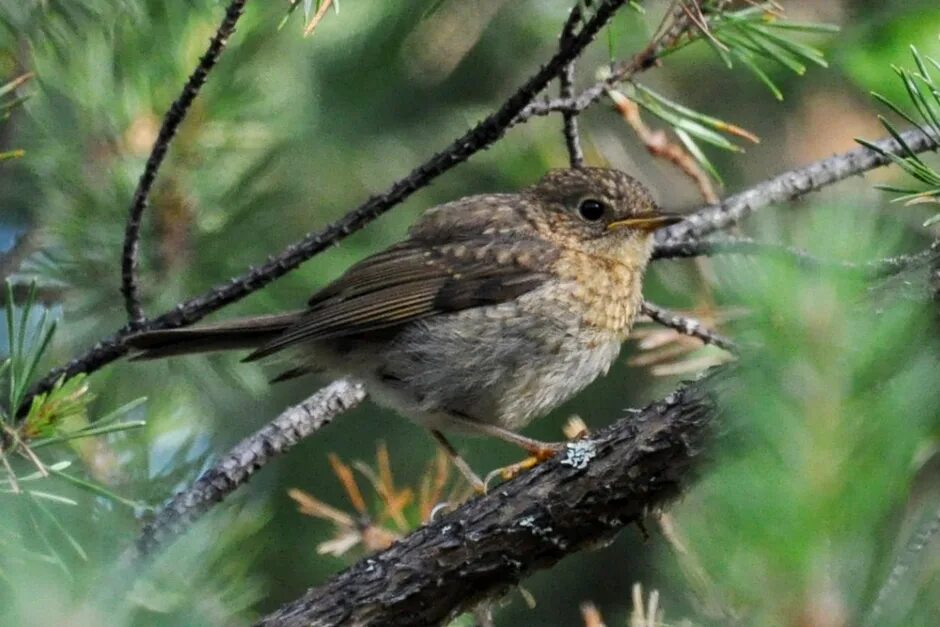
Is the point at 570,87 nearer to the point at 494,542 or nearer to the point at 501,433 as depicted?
the point at 501,433

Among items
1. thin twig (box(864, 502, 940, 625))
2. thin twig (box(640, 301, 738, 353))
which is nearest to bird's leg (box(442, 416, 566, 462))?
thin twig (box(640, 301, 738, 353))

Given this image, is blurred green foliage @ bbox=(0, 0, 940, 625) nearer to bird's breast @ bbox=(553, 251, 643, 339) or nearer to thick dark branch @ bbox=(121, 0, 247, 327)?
bird's breast @ bbox=(553, 251, 643, 339)

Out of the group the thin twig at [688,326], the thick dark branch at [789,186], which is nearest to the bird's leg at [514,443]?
the thin twig at [688,326]

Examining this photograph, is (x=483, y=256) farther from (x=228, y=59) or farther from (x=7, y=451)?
(x=7, y=451)

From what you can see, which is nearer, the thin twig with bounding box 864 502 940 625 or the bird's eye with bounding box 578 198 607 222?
the thin twig with bounding box 864 502 940 625

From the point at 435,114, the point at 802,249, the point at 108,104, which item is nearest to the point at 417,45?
the point at 435,114

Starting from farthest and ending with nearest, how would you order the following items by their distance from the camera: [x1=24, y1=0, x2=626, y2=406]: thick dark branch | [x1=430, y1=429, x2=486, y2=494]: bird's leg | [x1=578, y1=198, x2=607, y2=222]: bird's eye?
[x1=578, y1=198, x2=607, y2=222]: bird's eye → [x1=430, y1=429, x2=486, y2=494]: bird's leg → [x1=24, y1=0, x2=626, y2=406]: thick dark branch
